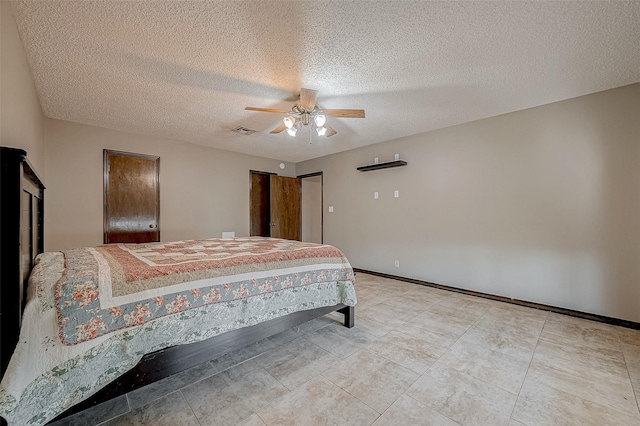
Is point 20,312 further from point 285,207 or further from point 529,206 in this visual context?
point 285,207

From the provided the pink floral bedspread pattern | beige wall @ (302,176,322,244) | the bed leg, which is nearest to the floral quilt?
the pink floral bedspread pattern

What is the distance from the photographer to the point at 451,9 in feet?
5.55

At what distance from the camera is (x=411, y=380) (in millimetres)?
1815

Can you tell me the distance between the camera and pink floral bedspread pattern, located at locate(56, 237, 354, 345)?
1271 mm

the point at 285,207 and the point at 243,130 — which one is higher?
the point at 243,130

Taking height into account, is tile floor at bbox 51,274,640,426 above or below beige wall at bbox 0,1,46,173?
below

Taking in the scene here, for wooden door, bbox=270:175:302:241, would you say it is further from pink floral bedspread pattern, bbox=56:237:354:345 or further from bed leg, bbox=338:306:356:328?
pink floral bedspread pattern, bbox=56:237:354:345

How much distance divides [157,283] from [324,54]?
2108 millimetres

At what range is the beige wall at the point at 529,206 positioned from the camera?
276 cm

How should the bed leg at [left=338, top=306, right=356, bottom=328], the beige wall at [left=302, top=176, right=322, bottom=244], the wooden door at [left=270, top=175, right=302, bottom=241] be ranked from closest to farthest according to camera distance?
the bed leg at [left=338, top=306, right=356, bottom=328] → the wooden door at [left=270, top=175, right=302, bottom=241] → the beige wall at [left=302, top=176, right=322, bottom=244]

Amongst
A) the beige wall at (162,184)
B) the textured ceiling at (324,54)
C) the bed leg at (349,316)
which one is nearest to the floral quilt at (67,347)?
the bed leg at (349,316)

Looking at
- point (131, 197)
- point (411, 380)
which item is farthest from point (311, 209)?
point (411, 380)

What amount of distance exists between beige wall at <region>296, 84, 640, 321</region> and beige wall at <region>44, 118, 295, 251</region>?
2.94m

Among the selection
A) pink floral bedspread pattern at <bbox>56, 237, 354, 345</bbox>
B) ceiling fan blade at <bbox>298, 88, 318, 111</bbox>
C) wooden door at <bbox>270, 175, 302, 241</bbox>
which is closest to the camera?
pink floral bedspread pattern at <bbox>56, 237, 354, 345</bbox>
